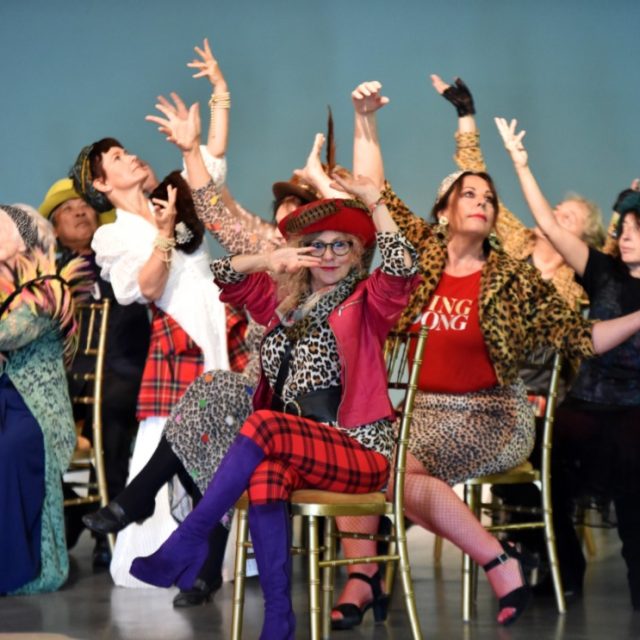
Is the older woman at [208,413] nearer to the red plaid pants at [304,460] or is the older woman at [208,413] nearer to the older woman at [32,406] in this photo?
the older woman at [32,406]

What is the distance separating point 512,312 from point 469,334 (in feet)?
0.47

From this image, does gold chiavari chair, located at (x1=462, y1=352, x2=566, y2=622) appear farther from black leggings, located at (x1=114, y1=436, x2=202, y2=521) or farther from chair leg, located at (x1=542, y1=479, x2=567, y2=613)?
black leggings, located at (x1=114, y1=436, x2=202, y2=521)

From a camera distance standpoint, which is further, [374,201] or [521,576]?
[521,576]

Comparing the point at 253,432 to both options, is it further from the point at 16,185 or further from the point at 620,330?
the point at 16,185

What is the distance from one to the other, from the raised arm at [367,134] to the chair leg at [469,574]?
94cm

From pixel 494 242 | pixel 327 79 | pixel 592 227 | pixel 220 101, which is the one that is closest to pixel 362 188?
pixel 494 242

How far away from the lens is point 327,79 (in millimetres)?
6418

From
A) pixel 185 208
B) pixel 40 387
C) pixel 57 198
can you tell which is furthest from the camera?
pixel 57 198

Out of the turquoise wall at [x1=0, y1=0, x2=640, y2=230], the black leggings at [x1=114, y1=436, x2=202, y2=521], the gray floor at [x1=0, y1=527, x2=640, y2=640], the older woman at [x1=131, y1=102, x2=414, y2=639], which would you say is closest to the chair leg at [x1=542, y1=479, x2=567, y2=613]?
the gray floor at [x1=0, y1=527, x2=640, y2=640]

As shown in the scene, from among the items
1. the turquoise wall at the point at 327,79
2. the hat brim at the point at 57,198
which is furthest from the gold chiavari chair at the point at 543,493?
the turquoise wall at the point at 327,79

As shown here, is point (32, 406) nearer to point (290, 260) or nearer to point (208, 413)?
point (208, 413)

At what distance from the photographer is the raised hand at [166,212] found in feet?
13.4

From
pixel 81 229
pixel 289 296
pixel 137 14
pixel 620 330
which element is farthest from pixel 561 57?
pixel 289 296

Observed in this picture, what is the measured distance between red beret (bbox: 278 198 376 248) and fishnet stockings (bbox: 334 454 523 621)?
701mm
